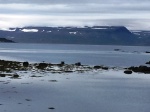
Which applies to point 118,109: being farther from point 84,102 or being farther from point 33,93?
point 33,93

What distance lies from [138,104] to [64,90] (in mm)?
11509

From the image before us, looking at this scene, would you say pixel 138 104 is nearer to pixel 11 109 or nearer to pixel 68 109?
pixel 68 109

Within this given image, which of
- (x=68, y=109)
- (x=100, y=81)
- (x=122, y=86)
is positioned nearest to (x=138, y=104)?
(x=68, y=109)

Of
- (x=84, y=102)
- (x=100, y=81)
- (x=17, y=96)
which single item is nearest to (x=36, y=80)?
(x=100, y=81)

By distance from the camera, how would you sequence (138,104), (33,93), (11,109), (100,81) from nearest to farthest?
(11,109), (138,104), (33,93), (100,81)

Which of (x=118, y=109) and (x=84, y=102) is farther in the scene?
(x=84, y=102)

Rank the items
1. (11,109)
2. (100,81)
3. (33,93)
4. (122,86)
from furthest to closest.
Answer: (100,81)
(122,86)
(33,93)
(11,109)

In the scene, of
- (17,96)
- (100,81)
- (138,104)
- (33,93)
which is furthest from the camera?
(100,81)

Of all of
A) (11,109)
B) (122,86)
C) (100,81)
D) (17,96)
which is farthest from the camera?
(100,81)

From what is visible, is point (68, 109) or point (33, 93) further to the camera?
point (33, 93)

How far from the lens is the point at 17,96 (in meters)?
40.2

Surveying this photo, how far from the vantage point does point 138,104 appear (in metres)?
37.0

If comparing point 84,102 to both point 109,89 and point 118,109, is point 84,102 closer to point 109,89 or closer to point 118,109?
point 118,109

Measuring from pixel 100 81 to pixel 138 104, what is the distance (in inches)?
828
